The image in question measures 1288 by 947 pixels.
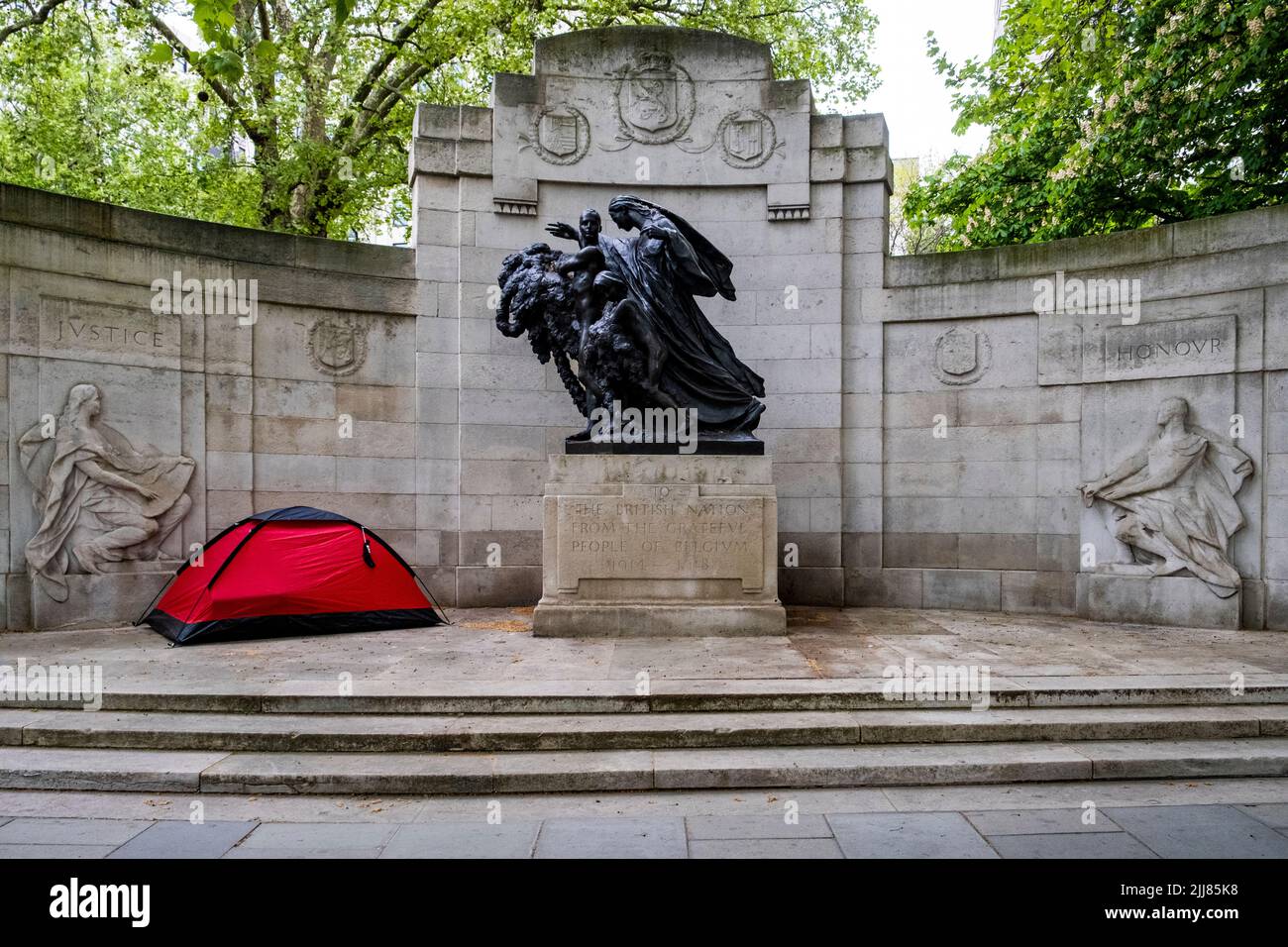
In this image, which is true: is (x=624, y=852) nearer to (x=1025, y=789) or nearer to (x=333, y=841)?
(x=333, y=841)

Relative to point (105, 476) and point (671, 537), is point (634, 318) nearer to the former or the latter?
point (671, 537)

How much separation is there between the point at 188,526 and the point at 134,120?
11.5m

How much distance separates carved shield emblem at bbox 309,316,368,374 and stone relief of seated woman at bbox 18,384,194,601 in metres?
2.27

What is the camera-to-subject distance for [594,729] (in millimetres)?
5438

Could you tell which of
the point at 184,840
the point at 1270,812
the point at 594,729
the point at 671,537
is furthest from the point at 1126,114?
the point at 184,840

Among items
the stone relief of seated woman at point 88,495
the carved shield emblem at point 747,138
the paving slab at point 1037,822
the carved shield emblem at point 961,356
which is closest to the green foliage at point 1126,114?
the carved shield emblem at point 961,356

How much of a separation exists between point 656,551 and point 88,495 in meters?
6.47

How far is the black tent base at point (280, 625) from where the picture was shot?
312 inches

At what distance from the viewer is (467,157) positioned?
10984mm

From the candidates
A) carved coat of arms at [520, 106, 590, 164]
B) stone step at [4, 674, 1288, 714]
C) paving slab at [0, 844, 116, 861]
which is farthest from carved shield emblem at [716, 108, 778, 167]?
paving slab at [0, 844, 116, 861]

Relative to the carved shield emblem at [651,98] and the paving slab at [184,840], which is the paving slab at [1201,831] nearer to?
the paving slab at [184,840]

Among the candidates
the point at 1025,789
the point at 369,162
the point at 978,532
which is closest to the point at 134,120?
the point at 369,162

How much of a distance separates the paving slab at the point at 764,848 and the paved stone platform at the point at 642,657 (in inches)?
68.4

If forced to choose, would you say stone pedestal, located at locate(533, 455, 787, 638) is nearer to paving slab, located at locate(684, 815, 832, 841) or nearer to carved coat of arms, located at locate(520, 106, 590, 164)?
paving slab, located at locate(684, 815, 832, 841)
